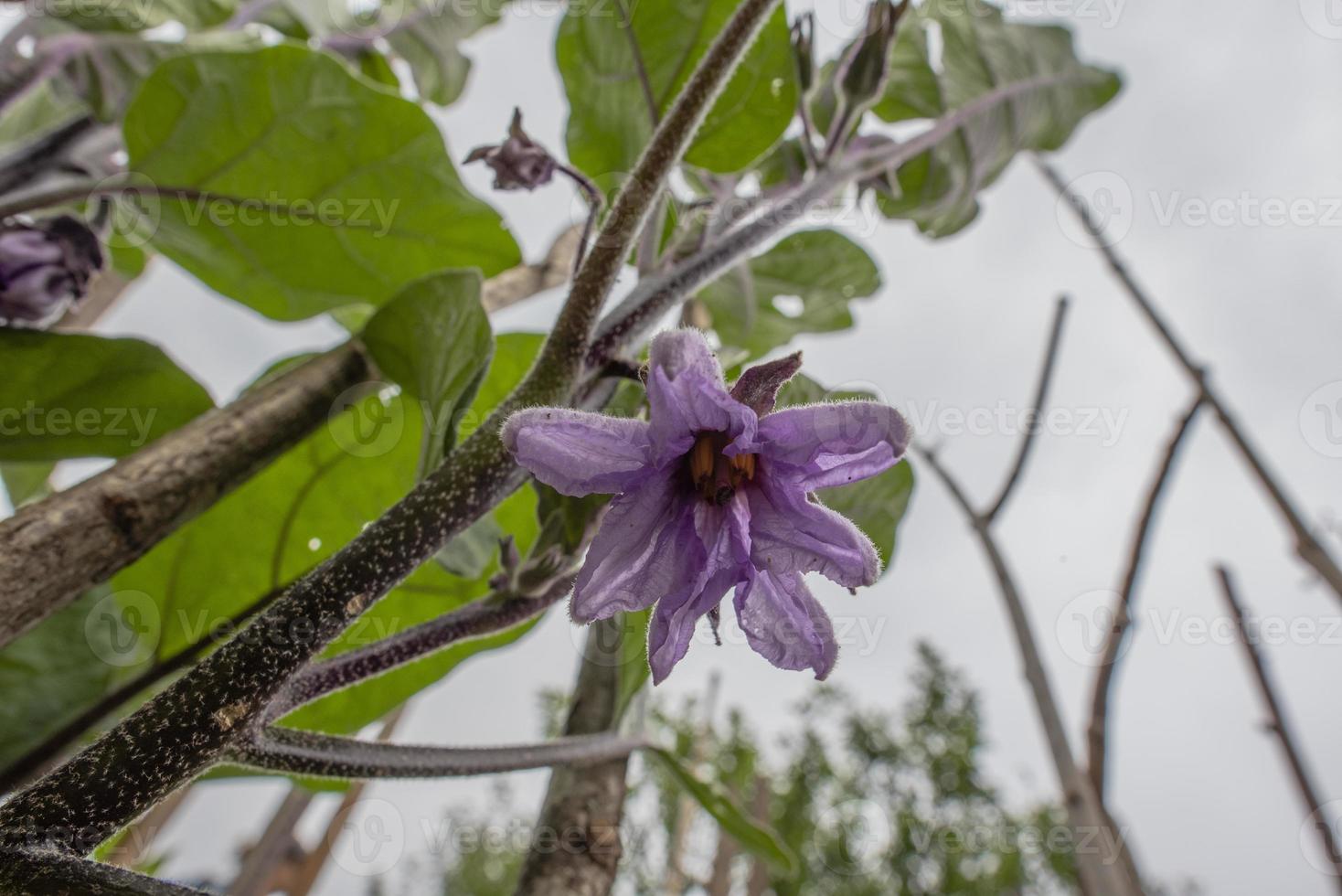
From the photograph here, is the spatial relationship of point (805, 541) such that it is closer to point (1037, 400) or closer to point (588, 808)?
point (588, 808)

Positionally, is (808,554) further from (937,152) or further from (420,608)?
(937,152)

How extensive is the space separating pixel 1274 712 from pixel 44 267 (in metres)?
1.69

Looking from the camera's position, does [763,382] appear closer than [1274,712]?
Yes

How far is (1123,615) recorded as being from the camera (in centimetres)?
114

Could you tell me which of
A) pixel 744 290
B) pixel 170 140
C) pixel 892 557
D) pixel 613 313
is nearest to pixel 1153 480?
pixel 892 557

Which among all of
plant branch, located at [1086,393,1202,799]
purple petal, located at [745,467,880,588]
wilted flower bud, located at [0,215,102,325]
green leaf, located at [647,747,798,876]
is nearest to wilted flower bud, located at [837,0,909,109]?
purple petal, located at [745,467,880,588]

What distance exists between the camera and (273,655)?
0.44 meters

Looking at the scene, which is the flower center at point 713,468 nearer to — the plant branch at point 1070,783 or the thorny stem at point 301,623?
the thorny stem at point 301,623

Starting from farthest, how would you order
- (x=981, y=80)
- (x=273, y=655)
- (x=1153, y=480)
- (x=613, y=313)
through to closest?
(x=981, y=80)
(x=1153, y=480)
(x=613, y=313)
(x=273, y=655)

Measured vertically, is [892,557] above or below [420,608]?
above

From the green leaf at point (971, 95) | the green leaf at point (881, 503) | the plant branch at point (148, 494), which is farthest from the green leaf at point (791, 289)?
the plant branch at point (148, 494)

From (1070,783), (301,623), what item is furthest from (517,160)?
(1070,783)

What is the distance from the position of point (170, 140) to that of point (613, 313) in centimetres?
69

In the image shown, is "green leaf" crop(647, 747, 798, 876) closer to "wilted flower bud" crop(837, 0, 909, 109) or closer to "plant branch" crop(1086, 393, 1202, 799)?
"plant branch" crop(1086, 393, 1202, 799)
